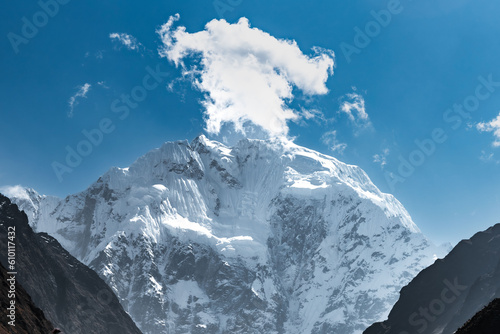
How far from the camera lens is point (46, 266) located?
7013 inches

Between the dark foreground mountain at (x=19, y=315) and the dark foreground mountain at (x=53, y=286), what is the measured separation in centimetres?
7300

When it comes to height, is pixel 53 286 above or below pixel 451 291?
above

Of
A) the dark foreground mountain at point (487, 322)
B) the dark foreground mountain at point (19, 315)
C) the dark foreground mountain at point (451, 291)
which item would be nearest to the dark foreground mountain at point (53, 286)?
→ the dark foreground mountain at point (19, 315)

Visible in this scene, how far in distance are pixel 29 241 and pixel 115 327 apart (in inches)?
1589

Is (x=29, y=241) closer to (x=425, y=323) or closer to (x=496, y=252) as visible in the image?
(x=425, y=323)

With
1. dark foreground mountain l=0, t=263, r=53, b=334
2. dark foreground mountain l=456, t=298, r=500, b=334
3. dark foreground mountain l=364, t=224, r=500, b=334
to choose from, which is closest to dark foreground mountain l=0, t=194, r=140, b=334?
dark foreground mountain l=0, t=263, r=53, b=334

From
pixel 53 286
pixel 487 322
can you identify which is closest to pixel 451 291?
pixel 53 286

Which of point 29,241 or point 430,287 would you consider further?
point 29,241

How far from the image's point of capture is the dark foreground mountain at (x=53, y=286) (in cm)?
16288

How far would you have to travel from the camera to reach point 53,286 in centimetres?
17762

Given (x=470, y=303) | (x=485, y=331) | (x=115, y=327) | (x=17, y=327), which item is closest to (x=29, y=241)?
(x=115, y=327)

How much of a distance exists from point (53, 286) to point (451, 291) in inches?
4348

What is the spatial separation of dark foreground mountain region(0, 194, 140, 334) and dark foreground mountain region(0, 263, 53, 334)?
7300cm

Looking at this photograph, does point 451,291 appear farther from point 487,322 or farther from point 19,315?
point 487,322
